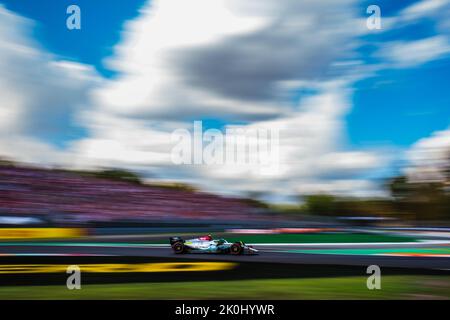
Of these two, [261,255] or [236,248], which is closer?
[236,248]

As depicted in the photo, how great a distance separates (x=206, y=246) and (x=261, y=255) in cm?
111

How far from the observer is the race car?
24.5 ft

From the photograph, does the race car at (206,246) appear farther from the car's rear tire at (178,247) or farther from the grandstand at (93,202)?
the grandstand at (93,202)

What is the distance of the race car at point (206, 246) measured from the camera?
293 inches

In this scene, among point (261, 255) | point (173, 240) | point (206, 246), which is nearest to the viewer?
point (206, 246)

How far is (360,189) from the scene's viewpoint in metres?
8.22

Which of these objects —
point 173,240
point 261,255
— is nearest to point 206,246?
point 173,240

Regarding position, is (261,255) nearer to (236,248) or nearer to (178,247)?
(236,248)

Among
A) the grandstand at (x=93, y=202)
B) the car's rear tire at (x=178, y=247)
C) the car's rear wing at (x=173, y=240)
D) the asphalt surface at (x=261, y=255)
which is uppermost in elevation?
the grandstand at (x=93, y=202)

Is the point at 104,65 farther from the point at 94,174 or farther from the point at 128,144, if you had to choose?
the point at 94,174

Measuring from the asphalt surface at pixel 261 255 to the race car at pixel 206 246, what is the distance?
4.2 inches

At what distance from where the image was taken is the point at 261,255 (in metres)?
7.84

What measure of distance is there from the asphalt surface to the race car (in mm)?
107

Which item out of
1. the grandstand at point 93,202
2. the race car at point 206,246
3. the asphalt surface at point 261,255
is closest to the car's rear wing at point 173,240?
the race car at point 206,246
